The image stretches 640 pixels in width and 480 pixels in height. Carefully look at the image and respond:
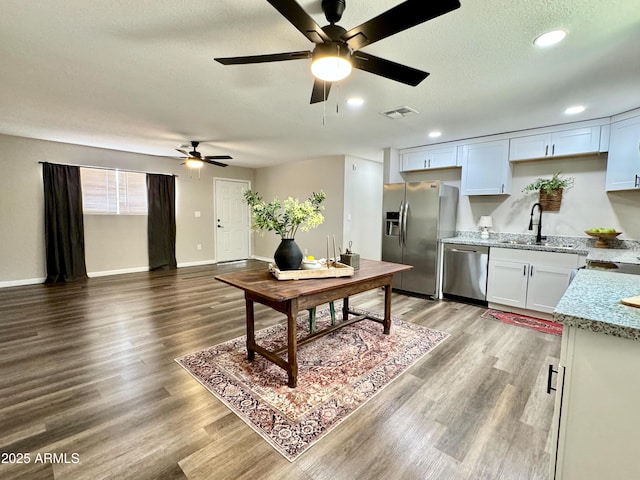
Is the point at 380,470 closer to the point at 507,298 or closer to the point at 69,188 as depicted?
the point at 507,298

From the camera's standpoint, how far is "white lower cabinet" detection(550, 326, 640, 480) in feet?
3.18

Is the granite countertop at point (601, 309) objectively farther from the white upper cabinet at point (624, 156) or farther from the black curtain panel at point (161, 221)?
the black curtain panel at point (161, 221)

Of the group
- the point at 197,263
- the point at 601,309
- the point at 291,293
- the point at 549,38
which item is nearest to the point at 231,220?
the point at 197,263

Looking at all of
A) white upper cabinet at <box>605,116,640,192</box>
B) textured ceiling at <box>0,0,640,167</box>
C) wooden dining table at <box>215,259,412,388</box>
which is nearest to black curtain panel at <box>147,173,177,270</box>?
textured ceiling at <box>0,0,640,167</box>

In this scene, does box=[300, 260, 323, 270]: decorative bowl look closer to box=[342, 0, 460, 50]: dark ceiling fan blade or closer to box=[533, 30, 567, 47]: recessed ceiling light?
box=[342, 0, 460, 50]: dark ceiling fan blade

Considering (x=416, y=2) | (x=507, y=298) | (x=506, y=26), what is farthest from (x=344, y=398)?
(x=507, y=298)

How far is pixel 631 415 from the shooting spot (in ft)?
3.17

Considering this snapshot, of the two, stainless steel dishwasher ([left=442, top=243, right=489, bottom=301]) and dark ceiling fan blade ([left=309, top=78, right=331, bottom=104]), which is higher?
dark ceiling fan blade ([left=309, top=78, right=331, bottom=104])

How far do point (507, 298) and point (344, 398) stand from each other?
2882mm

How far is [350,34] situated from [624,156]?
3548mm

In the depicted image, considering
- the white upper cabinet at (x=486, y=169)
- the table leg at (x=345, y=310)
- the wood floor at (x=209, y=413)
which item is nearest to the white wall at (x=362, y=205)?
the white upper cabinet at (x=486, y=169)

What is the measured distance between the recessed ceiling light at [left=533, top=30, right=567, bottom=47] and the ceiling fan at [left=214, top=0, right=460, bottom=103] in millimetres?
895

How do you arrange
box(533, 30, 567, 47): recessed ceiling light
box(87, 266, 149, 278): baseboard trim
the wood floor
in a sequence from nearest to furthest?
the wood floor
box(533, 30, 567, 47): recessed ceiling light
box(87, 266, 149, 278): baseboard trim

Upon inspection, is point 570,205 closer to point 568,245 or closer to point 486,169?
point 568,245
